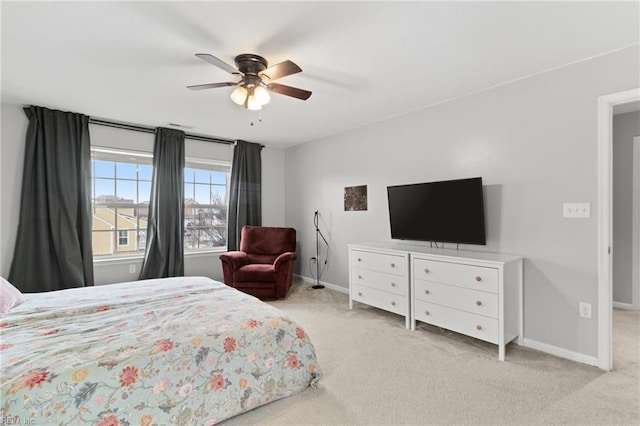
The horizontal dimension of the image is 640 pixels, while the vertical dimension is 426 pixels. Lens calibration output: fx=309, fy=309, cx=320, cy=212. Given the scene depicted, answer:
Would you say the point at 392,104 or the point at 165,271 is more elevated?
the point at 392,104

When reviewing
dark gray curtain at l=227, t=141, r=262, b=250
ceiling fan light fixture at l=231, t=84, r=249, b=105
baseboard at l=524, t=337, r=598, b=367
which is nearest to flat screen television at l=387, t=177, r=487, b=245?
baseboard at l=524, t=337, r=598, b=367

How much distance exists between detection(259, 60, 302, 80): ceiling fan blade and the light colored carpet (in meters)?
2.26

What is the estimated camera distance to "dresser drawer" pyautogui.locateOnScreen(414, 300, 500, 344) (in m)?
2.62

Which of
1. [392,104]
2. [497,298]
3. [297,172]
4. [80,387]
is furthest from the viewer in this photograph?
[297,172]

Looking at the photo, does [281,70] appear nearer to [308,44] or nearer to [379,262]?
[308,44]

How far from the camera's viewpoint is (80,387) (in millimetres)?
1394

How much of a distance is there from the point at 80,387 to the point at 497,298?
282 cm

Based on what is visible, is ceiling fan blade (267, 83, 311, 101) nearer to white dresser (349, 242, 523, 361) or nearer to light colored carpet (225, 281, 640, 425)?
white dresser (349, 242, 523, 361)

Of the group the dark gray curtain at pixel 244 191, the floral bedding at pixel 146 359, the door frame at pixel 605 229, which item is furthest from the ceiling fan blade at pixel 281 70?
the dark gray curtain at pixel 244 191

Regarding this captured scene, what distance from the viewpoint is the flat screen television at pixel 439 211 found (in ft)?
9.92

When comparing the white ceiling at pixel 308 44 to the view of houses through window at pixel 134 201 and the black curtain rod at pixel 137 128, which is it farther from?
the view of houses through window at pixel 134 201

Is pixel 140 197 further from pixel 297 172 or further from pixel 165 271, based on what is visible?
pixel 297 172

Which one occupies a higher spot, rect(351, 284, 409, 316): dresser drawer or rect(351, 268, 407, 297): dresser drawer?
rect(351, 268, 407, 297): dresser drawer

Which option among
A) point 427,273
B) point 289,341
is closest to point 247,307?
point 289,341
